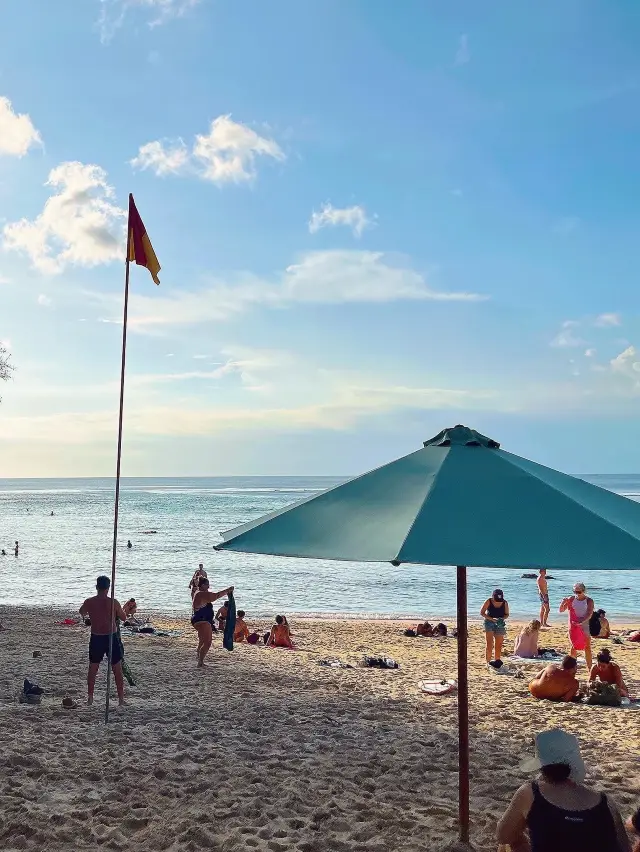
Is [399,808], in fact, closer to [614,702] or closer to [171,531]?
[614,702]

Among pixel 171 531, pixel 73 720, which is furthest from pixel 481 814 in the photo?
pixel 171 531

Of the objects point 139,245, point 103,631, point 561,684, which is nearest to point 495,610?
→ point 561,684

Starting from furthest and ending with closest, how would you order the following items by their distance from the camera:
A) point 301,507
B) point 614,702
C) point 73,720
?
point 614,702 < point 73,720 < point 301,507

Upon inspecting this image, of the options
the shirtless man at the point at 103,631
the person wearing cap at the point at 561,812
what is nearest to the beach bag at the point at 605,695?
the shirtless man at the point at 103,631

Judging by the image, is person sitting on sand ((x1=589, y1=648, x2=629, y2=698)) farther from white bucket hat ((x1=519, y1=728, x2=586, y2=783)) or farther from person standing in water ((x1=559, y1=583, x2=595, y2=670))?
white bucket hat ((x1=519, y1=728, x2=586, y2=783))

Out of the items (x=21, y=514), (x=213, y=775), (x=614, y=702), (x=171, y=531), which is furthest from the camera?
(x=21, y=514)

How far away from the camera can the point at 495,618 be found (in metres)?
11.6

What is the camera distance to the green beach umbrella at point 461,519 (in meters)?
3.21

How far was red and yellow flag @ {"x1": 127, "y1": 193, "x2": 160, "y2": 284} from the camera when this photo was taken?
23.2 feet

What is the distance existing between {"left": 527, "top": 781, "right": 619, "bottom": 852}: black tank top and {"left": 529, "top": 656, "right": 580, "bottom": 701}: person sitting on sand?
6300 mm

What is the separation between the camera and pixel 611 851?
2934 millimetres

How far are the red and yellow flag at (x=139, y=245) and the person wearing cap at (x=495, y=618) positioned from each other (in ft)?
24.3

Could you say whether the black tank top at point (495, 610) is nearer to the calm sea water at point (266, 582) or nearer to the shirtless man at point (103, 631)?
the shirtless man at point (103, 631)

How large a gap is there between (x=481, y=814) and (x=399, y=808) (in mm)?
573
